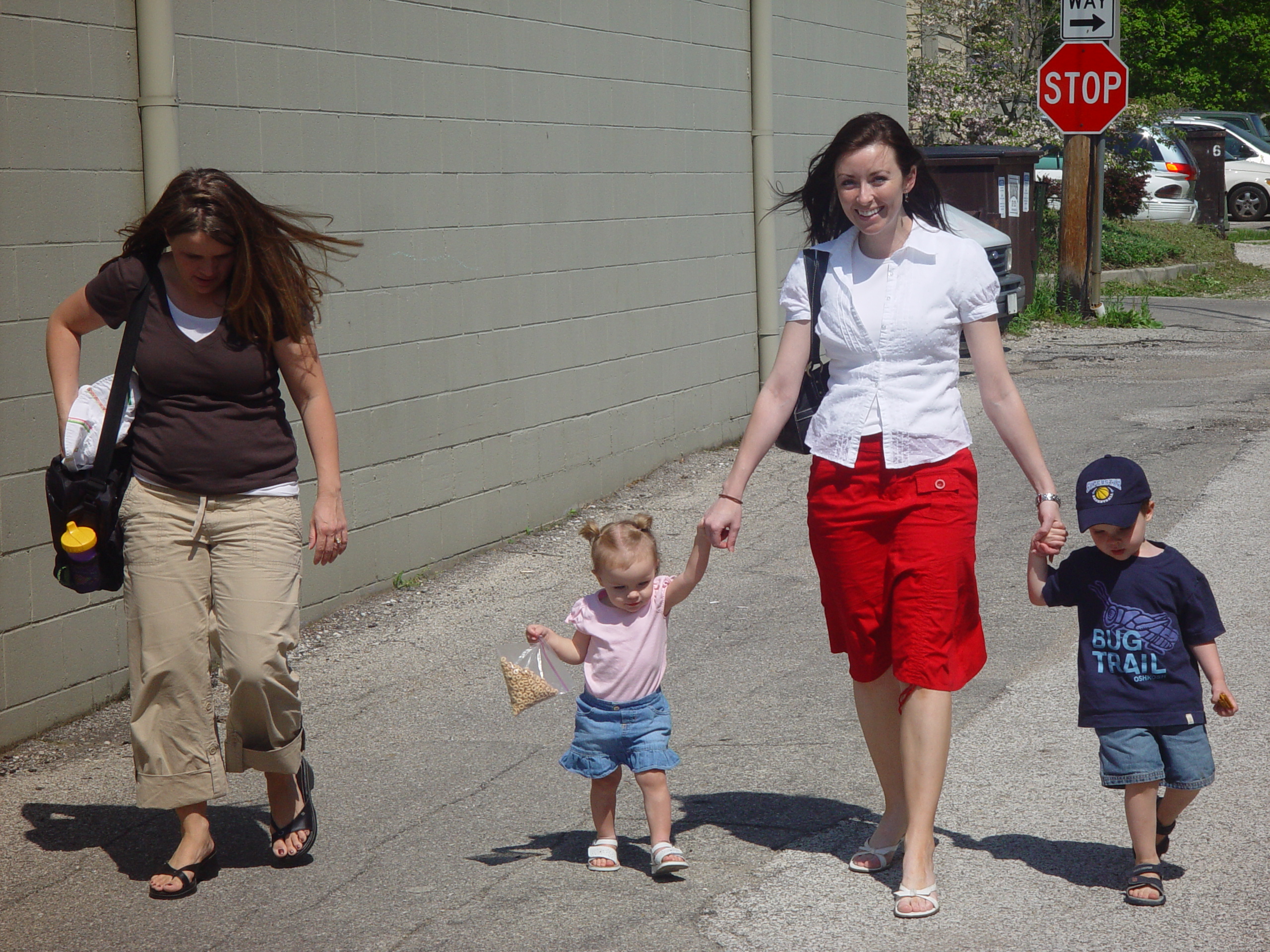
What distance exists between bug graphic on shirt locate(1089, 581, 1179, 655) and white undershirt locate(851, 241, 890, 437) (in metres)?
0.72

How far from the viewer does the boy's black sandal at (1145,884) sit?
361 cm

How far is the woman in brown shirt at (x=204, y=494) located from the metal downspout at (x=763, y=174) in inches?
244

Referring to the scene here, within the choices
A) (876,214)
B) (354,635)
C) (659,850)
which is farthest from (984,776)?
(354,635)

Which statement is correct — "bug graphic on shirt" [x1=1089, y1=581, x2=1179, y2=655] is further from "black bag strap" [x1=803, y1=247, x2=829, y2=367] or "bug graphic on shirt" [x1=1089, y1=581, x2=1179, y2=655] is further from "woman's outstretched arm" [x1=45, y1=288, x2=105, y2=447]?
"woman's outstretched arm" [x1=45, y1=288, x2=105, y2=447]

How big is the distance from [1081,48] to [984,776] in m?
11.8

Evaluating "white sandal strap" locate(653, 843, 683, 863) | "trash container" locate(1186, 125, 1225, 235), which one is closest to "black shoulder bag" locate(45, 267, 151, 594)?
"white sandal strap" locate(653, 843, 683, 863)

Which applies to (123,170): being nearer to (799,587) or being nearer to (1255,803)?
(799,587)

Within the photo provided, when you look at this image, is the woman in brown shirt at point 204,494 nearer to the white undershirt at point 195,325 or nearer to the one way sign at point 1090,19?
the white undershirt at point 195,325

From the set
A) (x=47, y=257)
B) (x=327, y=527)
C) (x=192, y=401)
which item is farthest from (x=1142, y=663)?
(x=47, y=257)

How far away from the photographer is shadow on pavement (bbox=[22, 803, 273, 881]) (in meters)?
4.19

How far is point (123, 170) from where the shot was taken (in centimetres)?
549

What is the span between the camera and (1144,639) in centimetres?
359

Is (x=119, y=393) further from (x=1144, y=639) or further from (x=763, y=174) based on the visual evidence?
(x=763, y=174)

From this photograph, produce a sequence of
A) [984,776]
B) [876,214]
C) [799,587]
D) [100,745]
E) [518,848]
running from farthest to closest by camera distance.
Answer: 1. [799,587]
2. [100,745]
3. [984,776]
4. [518,848]
5. [876,214]
